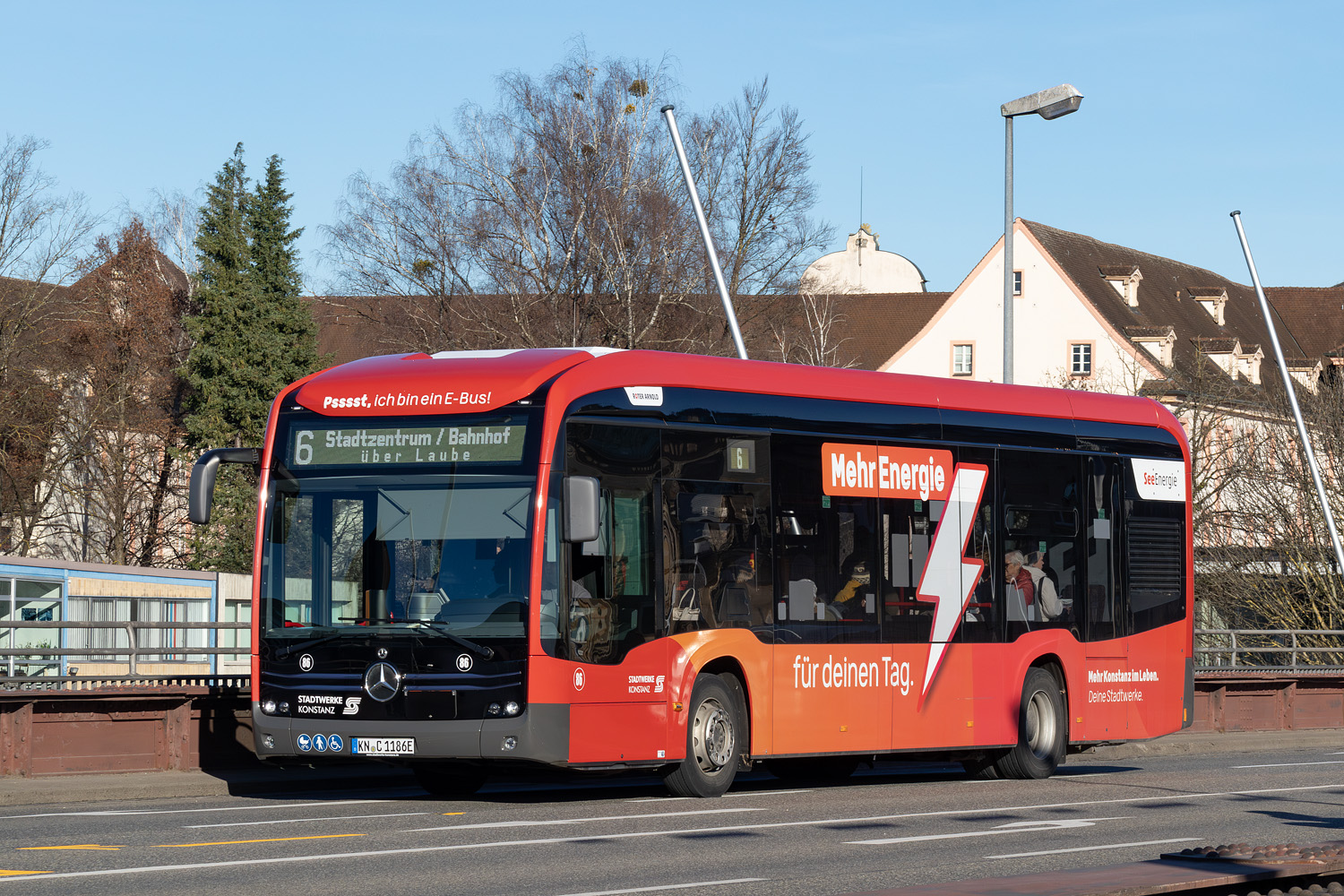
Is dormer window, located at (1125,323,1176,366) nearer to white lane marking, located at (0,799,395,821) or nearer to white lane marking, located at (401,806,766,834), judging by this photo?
white lane marking, located at (0,799,395,821)

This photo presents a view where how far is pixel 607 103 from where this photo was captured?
48625 mm

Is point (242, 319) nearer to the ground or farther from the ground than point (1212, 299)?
nearer to the ground

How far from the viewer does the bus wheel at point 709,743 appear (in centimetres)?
1491

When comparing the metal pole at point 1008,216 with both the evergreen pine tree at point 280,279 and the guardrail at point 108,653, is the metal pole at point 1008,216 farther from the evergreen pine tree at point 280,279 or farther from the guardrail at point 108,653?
the evergreen pine tree at point 280,279

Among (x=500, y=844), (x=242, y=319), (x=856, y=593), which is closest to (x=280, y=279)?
(x=242, y=319)

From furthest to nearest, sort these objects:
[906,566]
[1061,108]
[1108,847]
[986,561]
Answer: [1061,108] < [986,561] < [906,566] < [1108,847]

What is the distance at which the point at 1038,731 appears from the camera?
60.7 ft

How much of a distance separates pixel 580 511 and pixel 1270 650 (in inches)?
878

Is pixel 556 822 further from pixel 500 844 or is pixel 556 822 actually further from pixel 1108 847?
pixel 1108 847

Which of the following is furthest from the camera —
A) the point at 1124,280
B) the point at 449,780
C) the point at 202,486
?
the point at 1124,280

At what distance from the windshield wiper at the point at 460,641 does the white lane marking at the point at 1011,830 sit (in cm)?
310

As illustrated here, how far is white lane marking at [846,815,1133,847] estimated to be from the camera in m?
12.2

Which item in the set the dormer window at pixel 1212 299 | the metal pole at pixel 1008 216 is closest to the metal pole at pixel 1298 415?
the metal pole at pixel 1008 216

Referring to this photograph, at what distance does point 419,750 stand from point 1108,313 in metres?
60.8
